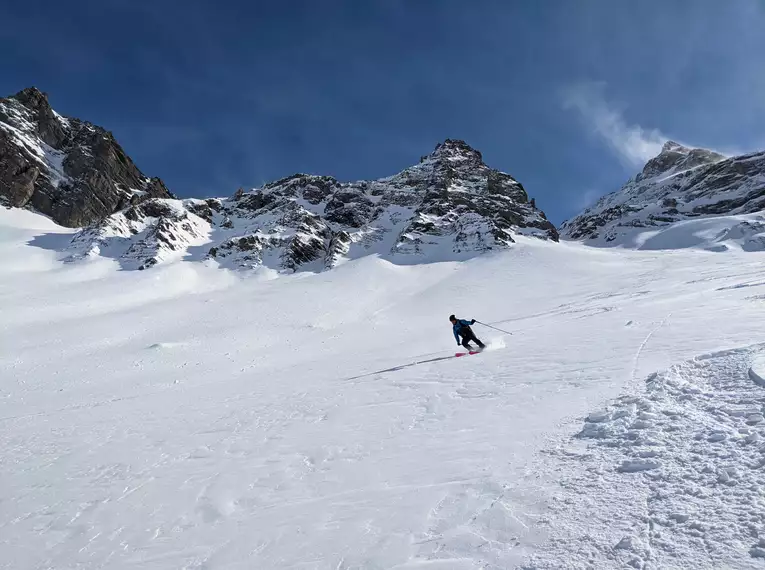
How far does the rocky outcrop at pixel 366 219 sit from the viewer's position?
59.1 metres

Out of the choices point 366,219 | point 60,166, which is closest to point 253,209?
point 366,219

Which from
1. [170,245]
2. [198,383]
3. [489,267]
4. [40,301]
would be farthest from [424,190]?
[198,383]

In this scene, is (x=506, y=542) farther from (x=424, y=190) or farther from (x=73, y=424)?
(x=424, y=190)

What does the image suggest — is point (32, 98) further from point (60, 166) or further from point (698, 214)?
point (698, 214)

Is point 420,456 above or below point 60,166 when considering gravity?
below

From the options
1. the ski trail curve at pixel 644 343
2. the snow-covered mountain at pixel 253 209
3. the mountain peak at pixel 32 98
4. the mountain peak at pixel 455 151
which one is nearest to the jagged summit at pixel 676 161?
the mountain peak at pixel 455 151

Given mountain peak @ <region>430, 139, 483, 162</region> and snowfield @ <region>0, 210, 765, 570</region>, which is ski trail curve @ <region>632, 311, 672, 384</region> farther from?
mountain peak @ <region>430, 139, 483, 162</region>

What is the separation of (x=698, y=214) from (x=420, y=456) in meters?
124

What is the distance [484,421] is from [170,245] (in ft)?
203

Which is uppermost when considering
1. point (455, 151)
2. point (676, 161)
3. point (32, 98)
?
point (676, 161)

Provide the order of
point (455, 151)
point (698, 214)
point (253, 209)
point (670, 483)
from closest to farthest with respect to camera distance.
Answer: point (670, 483) → point (253, 209) → point (698, 214) → point (455, 151)

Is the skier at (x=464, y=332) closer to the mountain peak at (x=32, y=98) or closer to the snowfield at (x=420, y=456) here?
the snowfield at (x=420, y=456)

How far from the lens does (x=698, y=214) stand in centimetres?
10106

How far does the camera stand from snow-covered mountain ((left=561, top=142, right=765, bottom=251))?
6462 centimetres
